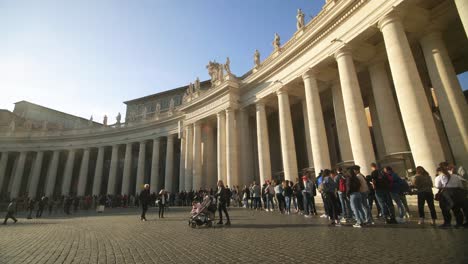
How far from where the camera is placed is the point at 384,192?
28.4 ft

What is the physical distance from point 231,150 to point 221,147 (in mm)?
1727

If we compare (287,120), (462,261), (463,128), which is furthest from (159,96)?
(462,261)

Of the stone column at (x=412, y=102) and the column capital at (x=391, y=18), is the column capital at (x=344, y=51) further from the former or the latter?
the column capital at (x=391, y=18)

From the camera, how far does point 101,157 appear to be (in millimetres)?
40781

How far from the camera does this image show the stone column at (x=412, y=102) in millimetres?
11875

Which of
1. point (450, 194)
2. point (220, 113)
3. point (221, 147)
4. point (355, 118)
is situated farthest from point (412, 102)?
point (220, 113)

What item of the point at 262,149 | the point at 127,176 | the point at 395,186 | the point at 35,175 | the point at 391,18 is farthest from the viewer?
the point at 35,175

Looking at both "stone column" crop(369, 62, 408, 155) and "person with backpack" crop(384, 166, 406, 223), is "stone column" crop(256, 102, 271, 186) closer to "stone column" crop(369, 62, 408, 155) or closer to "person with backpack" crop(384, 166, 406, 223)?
"stone column" crop(369, 62, 408, 155)

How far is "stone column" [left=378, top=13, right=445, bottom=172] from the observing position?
1188 centimetres

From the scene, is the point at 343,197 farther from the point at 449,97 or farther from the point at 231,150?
the point at 231,150

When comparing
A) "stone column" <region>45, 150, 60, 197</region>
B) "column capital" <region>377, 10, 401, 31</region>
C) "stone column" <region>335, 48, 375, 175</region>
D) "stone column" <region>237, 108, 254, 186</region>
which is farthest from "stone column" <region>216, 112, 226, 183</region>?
"stone column" <region>45, 150, 60, 197</region>

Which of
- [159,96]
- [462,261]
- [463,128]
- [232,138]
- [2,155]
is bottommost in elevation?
[462,261]

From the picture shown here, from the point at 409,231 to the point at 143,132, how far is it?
37.6 metres

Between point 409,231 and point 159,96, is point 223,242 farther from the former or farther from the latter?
point 159,96
